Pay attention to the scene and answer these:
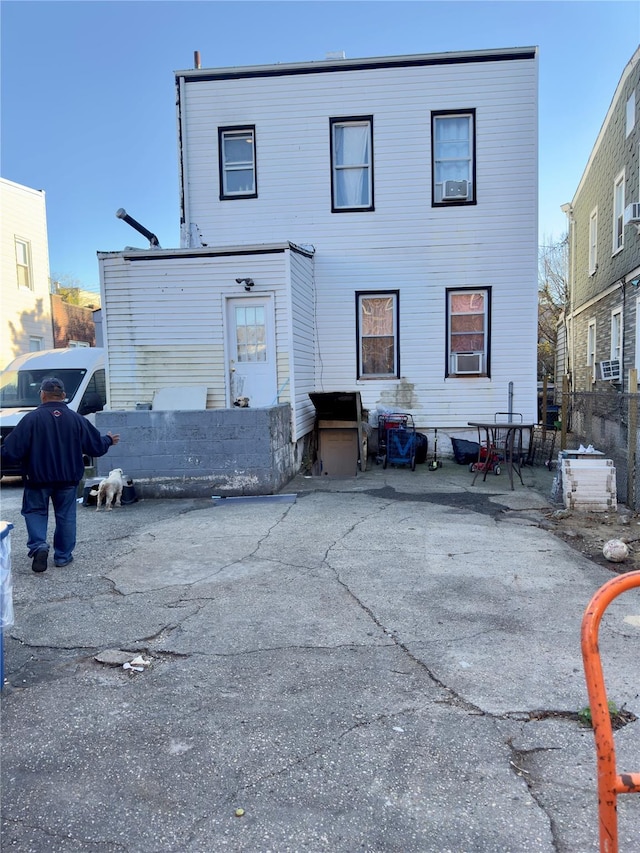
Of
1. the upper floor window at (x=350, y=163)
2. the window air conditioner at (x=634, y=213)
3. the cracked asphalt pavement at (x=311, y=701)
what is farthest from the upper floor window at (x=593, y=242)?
the cracked asphalt pavement at (x=311, y=701)

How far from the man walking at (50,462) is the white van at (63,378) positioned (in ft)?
18.5

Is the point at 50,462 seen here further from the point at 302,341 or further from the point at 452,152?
the point at 452,152

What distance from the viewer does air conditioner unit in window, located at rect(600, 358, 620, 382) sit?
13977 millimetres

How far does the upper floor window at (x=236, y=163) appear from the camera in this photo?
12633 millimetres

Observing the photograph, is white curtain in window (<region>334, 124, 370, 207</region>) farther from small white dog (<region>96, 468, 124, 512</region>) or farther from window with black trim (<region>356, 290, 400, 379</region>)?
small white dog (<region>96, 468, 124, 512</region>)

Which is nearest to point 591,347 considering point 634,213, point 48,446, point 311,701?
point 634,213

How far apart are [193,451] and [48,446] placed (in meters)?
3.31

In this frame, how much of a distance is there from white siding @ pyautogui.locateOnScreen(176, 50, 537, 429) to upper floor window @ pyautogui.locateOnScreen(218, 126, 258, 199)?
0.56 feet

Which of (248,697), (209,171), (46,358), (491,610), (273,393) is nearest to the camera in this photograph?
(248,697)

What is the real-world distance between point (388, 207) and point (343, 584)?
938 cm

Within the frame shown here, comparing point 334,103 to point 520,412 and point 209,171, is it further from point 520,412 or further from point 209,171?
point 520,412

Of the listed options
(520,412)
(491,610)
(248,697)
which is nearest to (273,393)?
(520,412)

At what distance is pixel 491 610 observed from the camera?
442 centimetres

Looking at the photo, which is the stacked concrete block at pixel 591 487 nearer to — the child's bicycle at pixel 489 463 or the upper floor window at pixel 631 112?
the child's bicycle at pixel 489 463
